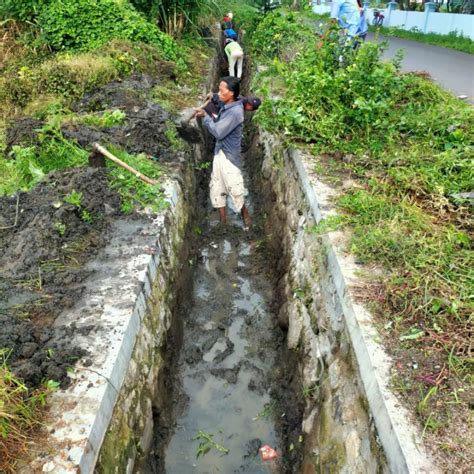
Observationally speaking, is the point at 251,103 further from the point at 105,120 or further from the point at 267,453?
the point at 267,453

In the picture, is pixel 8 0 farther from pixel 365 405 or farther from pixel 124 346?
pixel 365 405

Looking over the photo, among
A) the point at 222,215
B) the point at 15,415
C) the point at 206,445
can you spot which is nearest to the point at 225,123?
the point at 222,215

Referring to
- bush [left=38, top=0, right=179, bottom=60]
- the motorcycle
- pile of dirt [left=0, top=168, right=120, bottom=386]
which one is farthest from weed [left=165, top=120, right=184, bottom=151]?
the motorcycle

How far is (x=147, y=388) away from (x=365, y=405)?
1731 mm

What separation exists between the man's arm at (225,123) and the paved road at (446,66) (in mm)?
4113

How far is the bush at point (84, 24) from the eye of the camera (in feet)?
27.5

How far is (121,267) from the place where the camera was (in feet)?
12.2

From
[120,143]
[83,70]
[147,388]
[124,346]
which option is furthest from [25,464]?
[83,70]

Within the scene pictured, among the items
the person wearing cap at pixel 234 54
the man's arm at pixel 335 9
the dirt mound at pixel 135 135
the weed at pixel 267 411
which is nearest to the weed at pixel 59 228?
the dirt mound at pixel 135 135

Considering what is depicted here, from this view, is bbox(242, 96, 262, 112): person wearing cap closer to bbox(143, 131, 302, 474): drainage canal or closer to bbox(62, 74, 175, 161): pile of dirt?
bbox(62, 74, 175, 161): pile of dirt

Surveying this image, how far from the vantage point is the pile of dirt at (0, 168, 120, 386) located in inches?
106

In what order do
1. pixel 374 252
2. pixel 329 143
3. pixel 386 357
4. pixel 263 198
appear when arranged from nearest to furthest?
1. pixel 386 357
2. pixel 374 252
3. pixel 329 143
4. pixel 263 198

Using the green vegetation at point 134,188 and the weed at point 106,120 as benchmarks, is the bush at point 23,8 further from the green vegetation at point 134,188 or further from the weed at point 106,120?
the green vegetation at point 134,188

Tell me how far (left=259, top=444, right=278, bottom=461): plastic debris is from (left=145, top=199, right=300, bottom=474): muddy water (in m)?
0.03
